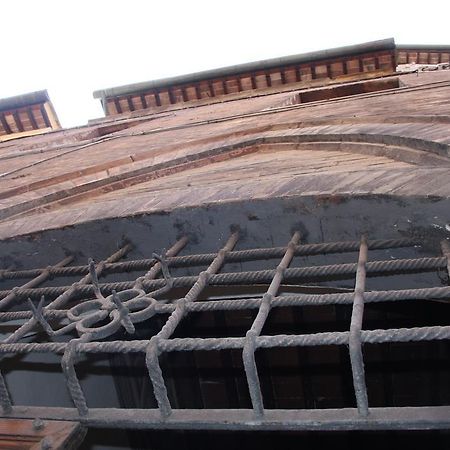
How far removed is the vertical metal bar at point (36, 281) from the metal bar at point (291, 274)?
4 cm

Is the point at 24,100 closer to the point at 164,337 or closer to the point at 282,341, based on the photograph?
the point at 164,337

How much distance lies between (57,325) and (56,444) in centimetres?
166

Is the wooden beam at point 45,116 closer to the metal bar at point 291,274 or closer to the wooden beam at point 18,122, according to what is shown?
the wooden beam at point 18,122

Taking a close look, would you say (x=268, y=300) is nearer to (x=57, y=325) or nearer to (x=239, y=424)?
(x=239, y=424)

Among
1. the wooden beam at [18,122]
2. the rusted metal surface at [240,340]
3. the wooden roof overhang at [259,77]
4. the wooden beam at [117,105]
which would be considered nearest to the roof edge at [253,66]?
the wooden roof overhang at [259,77]

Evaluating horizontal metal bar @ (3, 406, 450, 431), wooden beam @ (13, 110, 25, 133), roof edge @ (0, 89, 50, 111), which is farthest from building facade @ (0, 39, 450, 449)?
wooden beam @ (13, 110, 25, 133)

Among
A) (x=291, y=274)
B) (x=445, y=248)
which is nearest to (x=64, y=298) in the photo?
(x=291, y=274)

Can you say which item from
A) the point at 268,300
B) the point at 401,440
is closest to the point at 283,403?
the point at 401,440

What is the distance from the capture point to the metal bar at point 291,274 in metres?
1.73

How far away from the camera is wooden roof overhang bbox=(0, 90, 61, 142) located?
10625 mm

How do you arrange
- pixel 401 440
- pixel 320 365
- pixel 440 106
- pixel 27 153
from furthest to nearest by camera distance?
1. pixel 27 153
2. pixel 320 365
3. pixel 440 106
4. pixel 401 440

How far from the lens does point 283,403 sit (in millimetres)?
3719

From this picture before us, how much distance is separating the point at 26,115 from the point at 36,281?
32.0 ft

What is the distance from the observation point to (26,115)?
11.0 m
